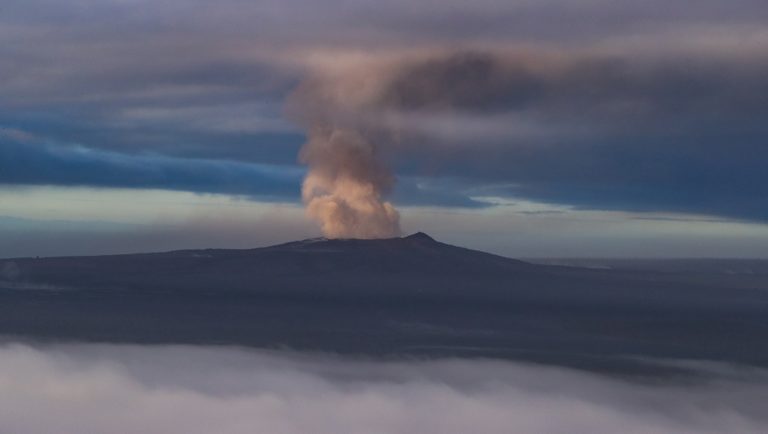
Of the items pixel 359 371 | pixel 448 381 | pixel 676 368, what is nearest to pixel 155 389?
pixel 359 371

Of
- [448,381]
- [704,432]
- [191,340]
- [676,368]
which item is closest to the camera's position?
[704,432]

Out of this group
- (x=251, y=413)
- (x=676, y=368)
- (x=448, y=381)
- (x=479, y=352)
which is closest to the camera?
(x=251, y=413)

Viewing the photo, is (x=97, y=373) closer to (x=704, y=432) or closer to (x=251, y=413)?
(x=251, y=413)

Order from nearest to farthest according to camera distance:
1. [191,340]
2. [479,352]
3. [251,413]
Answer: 1. [251,413]
2. [479,352]
3. [191,340]

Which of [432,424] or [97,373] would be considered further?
[97,373]

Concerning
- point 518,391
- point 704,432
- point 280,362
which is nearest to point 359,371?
point 280,362

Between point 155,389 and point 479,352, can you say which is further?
point 479,352

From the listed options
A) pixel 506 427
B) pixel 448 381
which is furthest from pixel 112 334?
pixel 506 427

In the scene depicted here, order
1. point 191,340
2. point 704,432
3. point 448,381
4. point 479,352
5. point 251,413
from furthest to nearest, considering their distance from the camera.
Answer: point 191,340
point 479,352
point 448,381
point 251,413
point 704,432

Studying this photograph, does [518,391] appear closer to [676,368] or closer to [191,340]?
[676,368]
